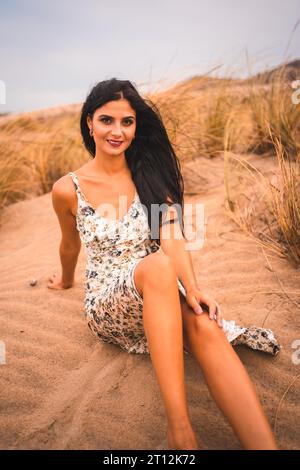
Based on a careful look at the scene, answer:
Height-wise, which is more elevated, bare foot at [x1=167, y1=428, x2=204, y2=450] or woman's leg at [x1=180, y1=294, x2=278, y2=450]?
woman's leg at [x1=180, y1=294, x2=278, y2=450]

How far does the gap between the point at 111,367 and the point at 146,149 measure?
128 cm

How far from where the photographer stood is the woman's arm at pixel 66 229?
2.20 metres

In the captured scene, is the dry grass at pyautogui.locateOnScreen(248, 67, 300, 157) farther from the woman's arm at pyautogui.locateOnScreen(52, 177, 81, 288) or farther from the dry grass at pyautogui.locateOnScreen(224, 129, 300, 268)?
the woman's arm at pyautogui.locateOnScreen(52, 177, 81, 288)

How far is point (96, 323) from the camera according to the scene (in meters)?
2.05

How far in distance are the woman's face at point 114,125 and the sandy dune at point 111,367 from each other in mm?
1086

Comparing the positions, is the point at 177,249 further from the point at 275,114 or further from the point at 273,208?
the point at 275,114

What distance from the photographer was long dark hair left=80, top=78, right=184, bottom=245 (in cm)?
213

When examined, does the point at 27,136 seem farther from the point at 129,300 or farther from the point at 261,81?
the point at 129,300

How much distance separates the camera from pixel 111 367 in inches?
81.0

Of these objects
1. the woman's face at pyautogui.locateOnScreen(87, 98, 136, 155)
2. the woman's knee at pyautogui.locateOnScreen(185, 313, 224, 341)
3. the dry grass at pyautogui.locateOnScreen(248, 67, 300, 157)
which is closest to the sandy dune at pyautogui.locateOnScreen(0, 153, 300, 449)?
the woman's knee at pyautogui.locateOnScreen(185, 313, 224, 341)

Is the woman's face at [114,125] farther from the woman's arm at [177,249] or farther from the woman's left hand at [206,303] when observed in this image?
the woman's left hand at [206,303]

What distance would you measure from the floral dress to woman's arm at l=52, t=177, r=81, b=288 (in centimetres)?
8

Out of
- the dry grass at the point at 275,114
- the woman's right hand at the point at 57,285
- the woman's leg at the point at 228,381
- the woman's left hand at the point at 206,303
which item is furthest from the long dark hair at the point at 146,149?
the dry grass at the point at 275,114

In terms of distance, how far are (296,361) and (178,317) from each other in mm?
783
